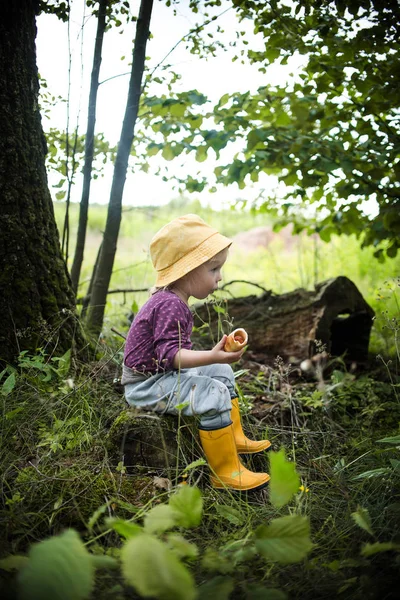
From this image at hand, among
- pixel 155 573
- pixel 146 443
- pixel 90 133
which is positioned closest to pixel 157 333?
pixel 146 443

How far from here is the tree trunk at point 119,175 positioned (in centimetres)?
290

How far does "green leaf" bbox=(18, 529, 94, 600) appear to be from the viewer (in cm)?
92

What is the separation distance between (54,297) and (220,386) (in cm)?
113

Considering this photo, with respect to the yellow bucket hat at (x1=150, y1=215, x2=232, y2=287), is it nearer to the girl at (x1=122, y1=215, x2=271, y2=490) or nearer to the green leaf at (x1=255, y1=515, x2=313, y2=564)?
the girl at (x1=122, y1=215, x2=271, y2=490)

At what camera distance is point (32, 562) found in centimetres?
95

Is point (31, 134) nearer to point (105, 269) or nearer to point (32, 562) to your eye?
point (105, 269)

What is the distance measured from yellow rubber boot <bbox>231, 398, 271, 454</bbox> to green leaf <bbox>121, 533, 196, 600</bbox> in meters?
1.13

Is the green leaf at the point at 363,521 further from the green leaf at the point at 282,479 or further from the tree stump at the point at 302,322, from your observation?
the tree stump at the point at 302,322

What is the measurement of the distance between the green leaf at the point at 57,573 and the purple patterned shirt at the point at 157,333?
107cm

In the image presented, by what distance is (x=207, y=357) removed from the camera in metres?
1.89

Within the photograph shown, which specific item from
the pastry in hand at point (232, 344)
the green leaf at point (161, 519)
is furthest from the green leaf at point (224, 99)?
the green leaf at point (161, 519)

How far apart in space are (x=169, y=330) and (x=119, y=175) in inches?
59.0

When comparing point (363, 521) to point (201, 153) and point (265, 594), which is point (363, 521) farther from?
point (201, 153)

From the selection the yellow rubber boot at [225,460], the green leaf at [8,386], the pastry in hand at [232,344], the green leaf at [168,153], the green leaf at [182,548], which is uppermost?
the green leaf at [168,153]
